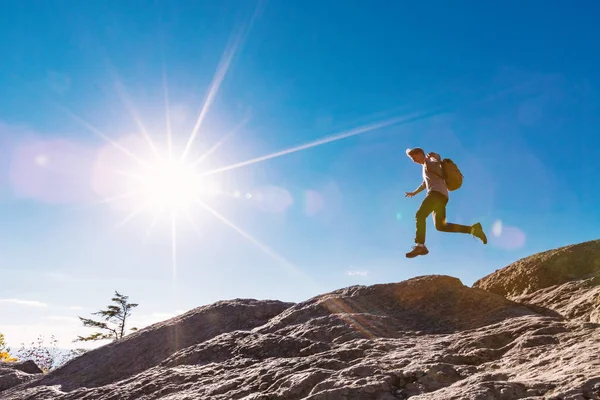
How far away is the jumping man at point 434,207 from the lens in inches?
304

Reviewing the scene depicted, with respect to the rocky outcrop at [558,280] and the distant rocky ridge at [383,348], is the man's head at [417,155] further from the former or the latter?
the rocky outcrop at [558,280]

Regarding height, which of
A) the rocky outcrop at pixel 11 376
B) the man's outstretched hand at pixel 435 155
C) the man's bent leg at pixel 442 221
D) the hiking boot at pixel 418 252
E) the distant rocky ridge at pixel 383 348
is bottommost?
the distant rocky ridge at pixel 383 348

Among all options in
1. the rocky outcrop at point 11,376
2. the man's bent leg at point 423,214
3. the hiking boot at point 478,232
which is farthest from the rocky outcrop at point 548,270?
the rocky outcrop at point 11,376

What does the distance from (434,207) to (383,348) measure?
3.31m

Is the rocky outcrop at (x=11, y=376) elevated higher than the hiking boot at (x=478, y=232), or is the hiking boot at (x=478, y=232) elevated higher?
the hiking boot at (x=478, y=232)

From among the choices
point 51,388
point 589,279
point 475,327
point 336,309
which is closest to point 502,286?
point 589,279

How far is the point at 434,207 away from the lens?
7750mm

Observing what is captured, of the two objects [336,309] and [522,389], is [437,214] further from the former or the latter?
[522,389]

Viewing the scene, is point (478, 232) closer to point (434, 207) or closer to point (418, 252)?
point (434, 207)

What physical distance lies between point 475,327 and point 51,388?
775 cm

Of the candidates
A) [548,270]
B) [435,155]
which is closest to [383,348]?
[435,155]

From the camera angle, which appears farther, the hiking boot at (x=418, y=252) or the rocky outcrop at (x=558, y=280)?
the hiking boot at (x=418, y=252)

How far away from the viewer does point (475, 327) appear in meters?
5.94

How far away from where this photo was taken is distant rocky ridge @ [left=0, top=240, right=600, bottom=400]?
4.03 meters
